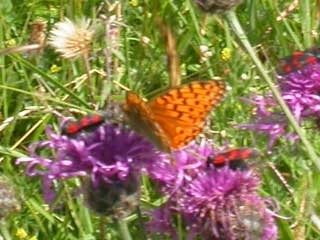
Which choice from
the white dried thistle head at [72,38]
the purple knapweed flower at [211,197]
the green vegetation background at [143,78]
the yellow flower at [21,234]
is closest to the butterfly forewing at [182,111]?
the purple knapweed flower at [211,197]

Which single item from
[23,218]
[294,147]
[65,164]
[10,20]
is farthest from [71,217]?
[10,20]

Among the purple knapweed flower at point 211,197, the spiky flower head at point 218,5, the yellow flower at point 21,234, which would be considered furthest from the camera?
the yellow flower at point 21,234

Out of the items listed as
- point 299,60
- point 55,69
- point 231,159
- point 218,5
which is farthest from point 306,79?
point 55,69

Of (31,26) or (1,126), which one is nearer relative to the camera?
(1,126)

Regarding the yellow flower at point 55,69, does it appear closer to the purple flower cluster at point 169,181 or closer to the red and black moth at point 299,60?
the red and black moth at point 299,60

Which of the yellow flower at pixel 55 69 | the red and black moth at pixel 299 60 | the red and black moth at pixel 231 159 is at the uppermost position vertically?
the red and black moth at pixel 299 60

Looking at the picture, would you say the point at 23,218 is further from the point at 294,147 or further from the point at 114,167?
the point at 114,167

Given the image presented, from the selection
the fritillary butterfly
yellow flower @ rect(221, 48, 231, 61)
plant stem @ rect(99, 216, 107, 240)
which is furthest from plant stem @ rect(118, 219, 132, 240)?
yellow flower @ rect(221, 48, 231, 61)
